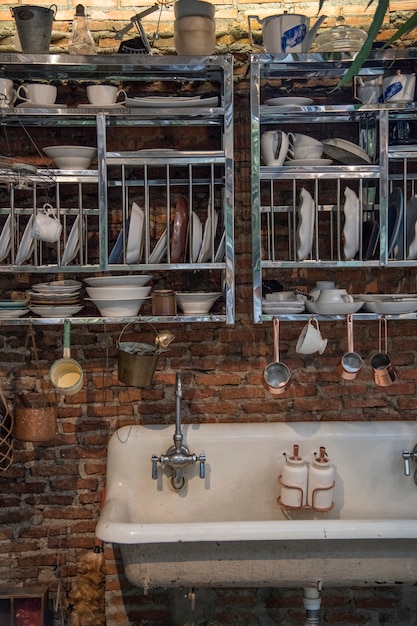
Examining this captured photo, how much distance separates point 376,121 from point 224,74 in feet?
1.71

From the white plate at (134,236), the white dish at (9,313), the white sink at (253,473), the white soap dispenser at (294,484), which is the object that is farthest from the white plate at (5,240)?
the white soap dispenser at (294,484)

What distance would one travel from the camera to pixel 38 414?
2.07m

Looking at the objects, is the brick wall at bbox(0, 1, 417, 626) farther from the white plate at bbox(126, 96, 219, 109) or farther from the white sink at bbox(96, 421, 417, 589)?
the white plate at bbox(126, 96, 219, 109)

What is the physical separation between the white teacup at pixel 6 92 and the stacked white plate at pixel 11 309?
1.93ft

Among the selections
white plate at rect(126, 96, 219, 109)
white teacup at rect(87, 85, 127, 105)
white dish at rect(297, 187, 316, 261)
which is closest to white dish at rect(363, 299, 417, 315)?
white dish at rect(297, 187, 316, 261)

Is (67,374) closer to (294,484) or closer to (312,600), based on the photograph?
(294,484)

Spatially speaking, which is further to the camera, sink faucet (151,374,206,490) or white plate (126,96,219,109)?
sink faucet (151,374,206,490)

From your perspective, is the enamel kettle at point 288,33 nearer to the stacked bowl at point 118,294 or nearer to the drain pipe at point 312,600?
the stacked bowl at point 118,294

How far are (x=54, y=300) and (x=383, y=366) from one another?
1.07 m

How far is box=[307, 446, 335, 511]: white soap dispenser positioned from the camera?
6.84 feet

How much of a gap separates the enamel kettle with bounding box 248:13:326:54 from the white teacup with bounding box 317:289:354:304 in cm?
73

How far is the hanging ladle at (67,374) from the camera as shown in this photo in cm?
207

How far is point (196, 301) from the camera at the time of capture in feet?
6.83

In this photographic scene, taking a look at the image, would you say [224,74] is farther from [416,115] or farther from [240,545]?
[240,545]
